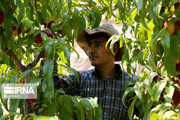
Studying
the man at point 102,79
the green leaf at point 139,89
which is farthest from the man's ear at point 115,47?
the green leaf at point 139,89

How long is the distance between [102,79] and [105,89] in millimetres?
59

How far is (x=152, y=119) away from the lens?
0.68 metres

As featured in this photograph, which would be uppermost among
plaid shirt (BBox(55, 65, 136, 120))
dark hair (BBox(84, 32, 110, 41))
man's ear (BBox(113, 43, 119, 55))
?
dark hair (BBox(84, 32, 110, 41))

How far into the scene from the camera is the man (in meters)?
1.57

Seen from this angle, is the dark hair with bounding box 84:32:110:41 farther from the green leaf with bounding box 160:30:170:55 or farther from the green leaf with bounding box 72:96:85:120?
the green leaf with bounding box 160:30:170:55

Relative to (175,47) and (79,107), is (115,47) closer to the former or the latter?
(79,107)

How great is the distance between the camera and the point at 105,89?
1.62 m

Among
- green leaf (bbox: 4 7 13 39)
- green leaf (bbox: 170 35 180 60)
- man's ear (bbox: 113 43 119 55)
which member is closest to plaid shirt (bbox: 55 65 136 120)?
man's ear (bbox: 113 43 119 55)

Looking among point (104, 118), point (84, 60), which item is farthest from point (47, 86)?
point (84, 60)

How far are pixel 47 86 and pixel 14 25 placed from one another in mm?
338

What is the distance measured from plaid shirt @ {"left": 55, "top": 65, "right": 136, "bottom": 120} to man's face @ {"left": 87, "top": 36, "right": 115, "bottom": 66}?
80mm

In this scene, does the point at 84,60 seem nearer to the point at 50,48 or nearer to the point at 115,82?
the point at 115,82

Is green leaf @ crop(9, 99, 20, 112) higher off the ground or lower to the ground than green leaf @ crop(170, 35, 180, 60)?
lower

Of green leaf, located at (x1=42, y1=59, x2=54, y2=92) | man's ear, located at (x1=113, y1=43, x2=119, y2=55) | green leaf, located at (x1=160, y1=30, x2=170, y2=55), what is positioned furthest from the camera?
man's ear, located at (x1=113, y1=43, x2=119, y2=55)
